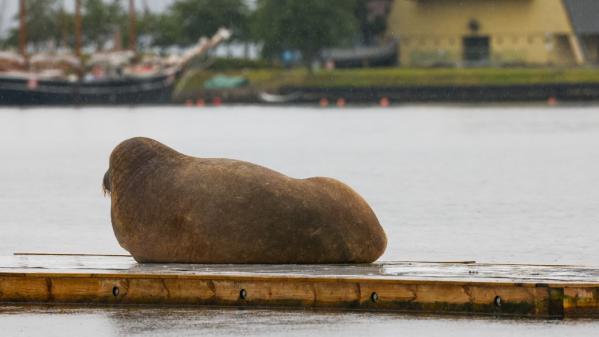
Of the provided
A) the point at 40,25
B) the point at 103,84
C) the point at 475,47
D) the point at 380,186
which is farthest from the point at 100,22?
the point at 380,186

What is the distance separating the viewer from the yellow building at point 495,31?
13012 cm

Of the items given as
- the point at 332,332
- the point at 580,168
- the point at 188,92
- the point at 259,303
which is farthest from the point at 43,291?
the point at 188,92

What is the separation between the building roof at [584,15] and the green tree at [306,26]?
54.3 ft

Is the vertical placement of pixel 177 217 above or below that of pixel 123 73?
above

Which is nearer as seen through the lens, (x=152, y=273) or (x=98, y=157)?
(x=152, y=273)

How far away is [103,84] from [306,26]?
53.9 ft

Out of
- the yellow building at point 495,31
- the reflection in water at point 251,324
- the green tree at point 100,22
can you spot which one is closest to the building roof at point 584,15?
the yellow building at point 495,31

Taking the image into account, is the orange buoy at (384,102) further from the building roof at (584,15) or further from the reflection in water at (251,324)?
the reflection in water at (251,324)

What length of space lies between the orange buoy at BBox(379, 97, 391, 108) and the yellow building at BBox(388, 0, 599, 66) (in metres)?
5.17

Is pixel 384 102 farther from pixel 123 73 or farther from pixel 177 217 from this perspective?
pixel 177 217

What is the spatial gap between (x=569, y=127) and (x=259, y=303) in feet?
225

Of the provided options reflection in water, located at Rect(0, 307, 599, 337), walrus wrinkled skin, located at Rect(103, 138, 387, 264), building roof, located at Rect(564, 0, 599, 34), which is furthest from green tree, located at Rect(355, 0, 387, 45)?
reflection in water, located at Rect(0, 307, 599, 337)

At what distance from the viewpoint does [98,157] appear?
62.5 meters

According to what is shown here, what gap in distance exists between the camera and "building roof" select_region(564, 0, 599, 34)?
131000 mm
